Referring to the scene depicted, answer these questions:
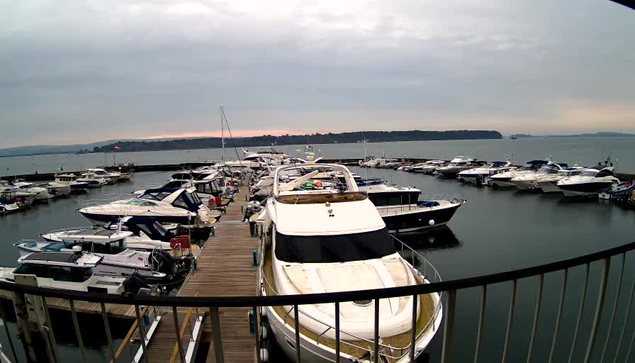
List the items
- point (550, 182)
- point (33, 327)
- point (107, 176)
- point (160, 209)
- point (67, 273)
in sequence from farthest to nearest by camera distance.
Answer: point (107, 176) < point (550, 182) < point (160, 209) < point (67, 273) < point (33, 327)

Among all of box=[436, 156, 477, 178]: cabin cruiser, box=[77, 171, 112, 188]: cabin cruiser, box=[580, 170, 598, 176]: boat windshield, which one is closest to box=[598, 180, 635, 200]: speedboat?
box=[580, 170, 598, 176]: boat windshield

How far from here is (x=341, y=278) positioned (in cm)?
714

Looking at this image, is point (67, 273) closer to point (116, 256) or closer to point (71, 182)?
point (116, 256)

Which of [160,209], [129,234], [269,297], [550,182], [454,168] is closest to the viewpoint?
[269,297]

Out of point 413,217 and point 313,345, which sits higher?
point 313,345

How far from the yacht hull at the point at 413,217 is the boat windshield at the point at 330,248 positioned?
12.8 m

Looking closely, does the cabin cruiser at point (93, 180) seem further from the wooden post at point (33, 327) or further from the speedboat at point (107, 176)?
the wooden post at point (33, 327)

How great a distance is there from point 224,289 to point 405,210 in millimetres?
13997

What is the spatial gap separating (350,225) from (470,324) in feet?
19.5

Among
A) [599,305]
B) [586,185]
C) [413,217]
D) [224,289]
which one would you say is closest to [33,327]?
[599,305]

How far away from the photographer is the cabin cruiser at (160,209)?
20438 millimetres

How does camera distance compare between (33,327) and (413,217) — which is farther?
(413,217)

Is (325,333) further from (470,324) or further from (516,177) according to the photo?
(516,177)

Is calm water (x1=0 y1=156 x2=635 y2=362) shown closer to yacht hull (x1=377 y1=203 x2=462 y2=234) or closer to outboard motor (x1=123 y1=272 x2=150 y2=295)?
yacht hull (x1=377 y1=203 x2=462 y2=234)
